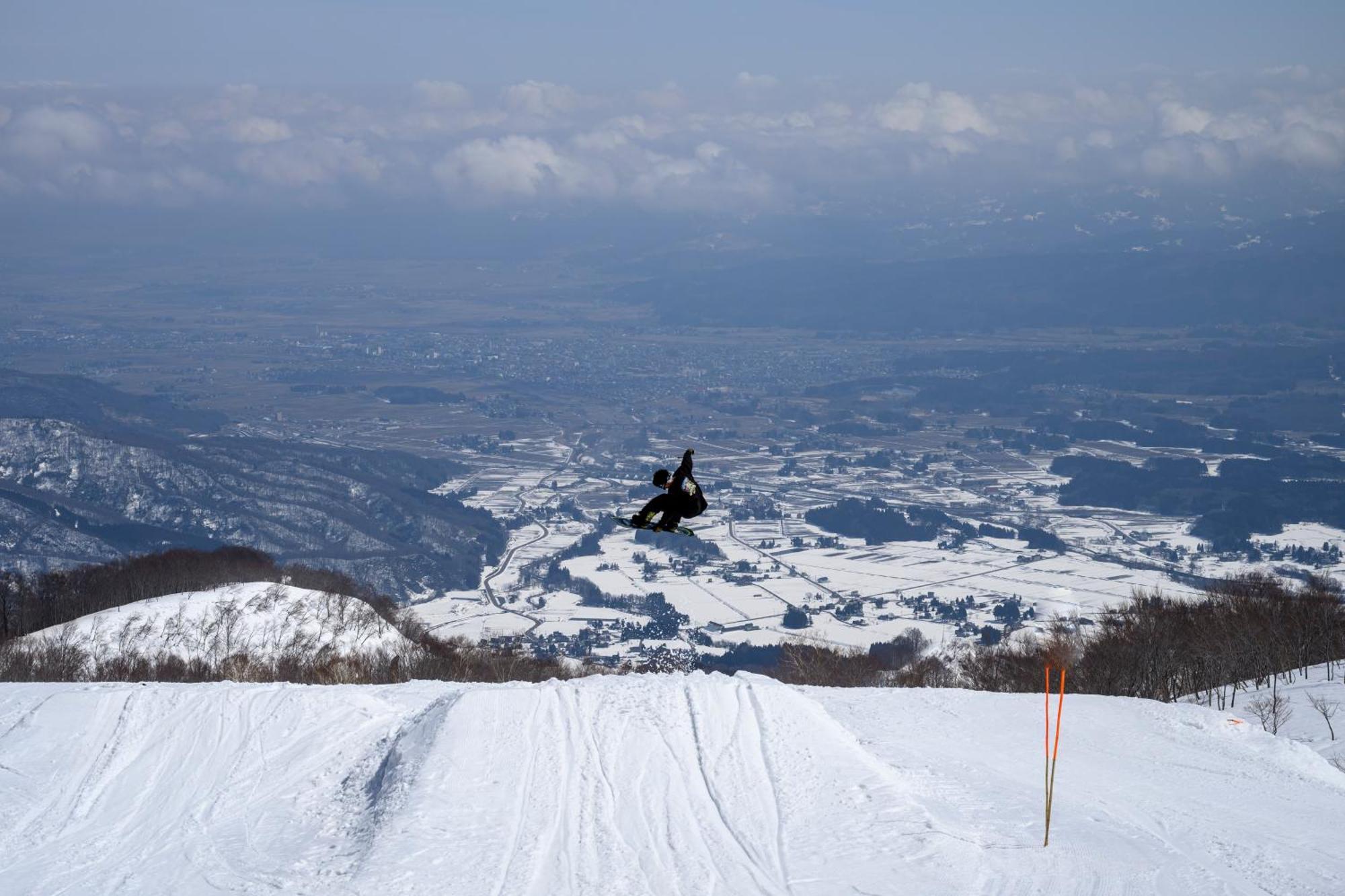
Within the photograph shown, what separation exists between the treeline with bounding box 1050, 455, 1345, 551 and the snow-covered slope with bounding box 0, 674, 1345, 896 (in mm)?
93672

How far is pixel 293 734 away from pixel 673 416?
158 metres

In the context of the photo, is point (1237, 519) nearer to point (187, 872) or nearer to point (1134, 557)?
point (1134, 557)

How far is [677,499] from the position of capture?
17.1m

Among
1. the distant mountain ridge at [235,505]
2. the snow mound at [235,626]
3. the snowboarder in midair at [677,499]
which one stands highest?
the snowboarder in midair at [677,499]

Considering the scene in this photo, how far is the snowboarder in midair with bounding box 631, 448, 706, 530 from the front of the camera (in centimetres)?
1669

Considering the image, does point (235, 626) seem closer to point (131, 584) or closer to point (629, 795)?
point (131, 584)

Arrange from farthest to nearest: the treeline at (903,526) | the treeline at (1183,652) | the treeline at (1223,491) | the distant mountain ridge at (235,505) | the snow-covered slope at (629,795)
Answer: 1. the treeline at (1223,491)
2. the treeline at (903,526)
3. the distant mountain ridge at (235,505)
4. the treeline at (1183,652)
5. the snow-covered slope at (629,795)

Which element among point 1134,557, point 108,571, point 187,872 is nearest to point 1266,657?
point 187,872

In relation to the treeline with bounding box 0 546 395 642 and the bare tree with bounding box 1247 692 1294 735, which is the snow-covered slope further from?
the treeline with bounding box 0 546 395 642

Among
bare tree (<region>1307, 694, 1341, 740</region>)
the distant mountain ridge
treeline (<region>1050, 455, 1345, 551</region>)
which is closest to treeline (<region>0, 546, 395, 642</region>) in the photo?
the distant mountain ridge

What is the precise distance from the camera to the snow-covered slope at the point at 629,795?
70.4 ft

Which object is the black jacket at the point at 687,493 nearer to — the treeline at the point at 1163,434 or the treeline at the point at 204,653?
the treeline at the point at 204,653

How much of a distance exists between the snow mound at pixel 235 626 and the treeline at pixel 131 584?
2400 millimetres

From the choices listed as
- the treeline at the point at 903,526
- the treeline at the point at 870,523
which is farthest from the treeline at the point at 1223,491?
the treeline at the point at 870,523
